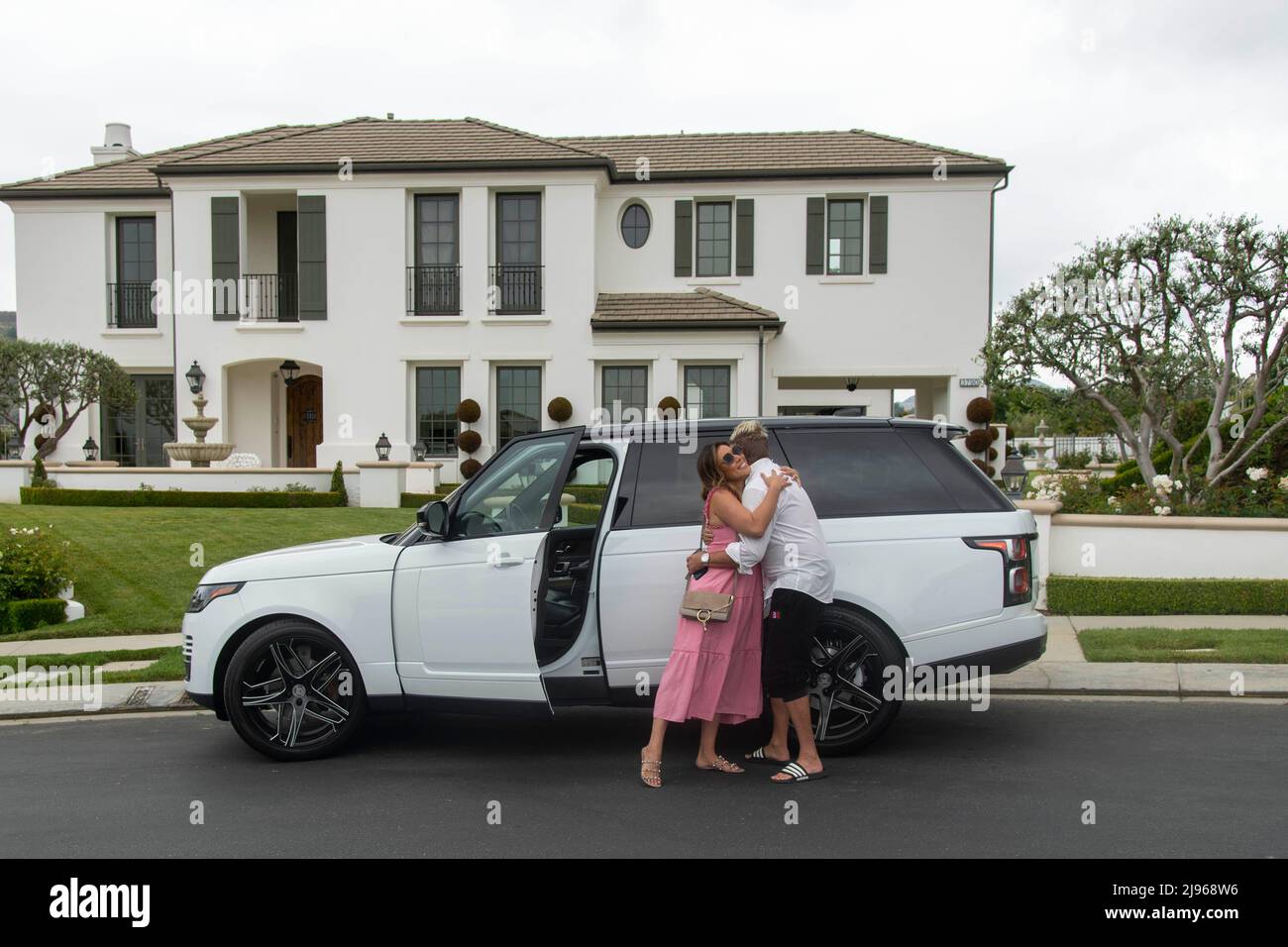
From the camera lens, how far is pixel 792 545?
567cm

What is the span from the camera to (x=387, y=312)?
24.9m

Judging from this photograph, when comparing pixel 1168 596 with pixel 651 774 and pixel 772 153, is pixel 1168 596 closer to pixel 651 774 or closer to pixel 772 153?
pixel 651 774

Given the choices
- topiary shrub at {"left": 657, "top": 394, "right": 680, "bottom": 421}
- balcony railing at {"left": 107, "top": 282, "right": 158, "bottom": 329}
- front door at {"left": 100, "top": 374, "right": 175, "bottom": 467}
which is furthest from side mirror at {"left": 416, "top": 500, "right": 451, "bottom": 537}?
balcony railing at {"left": 107, "top": 282, "right": 158, "bottom": 329}

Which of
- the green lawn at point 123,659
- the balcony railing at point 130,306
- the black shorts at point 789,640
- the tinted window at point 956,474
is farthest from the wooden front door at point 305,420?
the black shorts at point 789,640

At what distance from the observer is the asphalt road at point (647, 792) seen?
4.84 m

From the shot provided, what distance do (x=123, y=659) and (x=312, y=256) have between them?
17.1 metres

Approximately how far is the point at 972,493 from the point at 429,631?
3.27m

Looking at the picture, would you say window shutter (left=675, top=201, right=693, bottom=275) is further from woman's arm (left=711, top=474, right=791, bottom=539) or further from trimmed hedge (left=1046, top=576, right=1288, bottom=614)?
woman's arm (left=711, top=474, right=791, bottom=539)

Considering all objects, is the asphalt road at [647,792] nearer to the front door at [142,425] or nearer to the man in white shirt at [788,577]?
the man in white shirt at [788,577]

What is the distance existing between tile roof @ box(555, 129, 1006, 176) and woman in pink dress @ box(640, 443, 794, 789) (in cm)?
2063

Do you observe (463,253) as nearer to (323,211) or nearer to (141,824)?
(323,211)

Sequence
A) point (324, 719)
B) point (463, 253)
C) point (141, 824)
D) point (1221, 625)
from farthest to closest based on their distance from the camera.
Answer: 1. point (463, 253)
2. point (1221, 625)
3. point (324, 719)
4. point (141, 824)

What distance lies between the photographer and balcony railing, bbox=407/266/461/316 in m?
24.9
